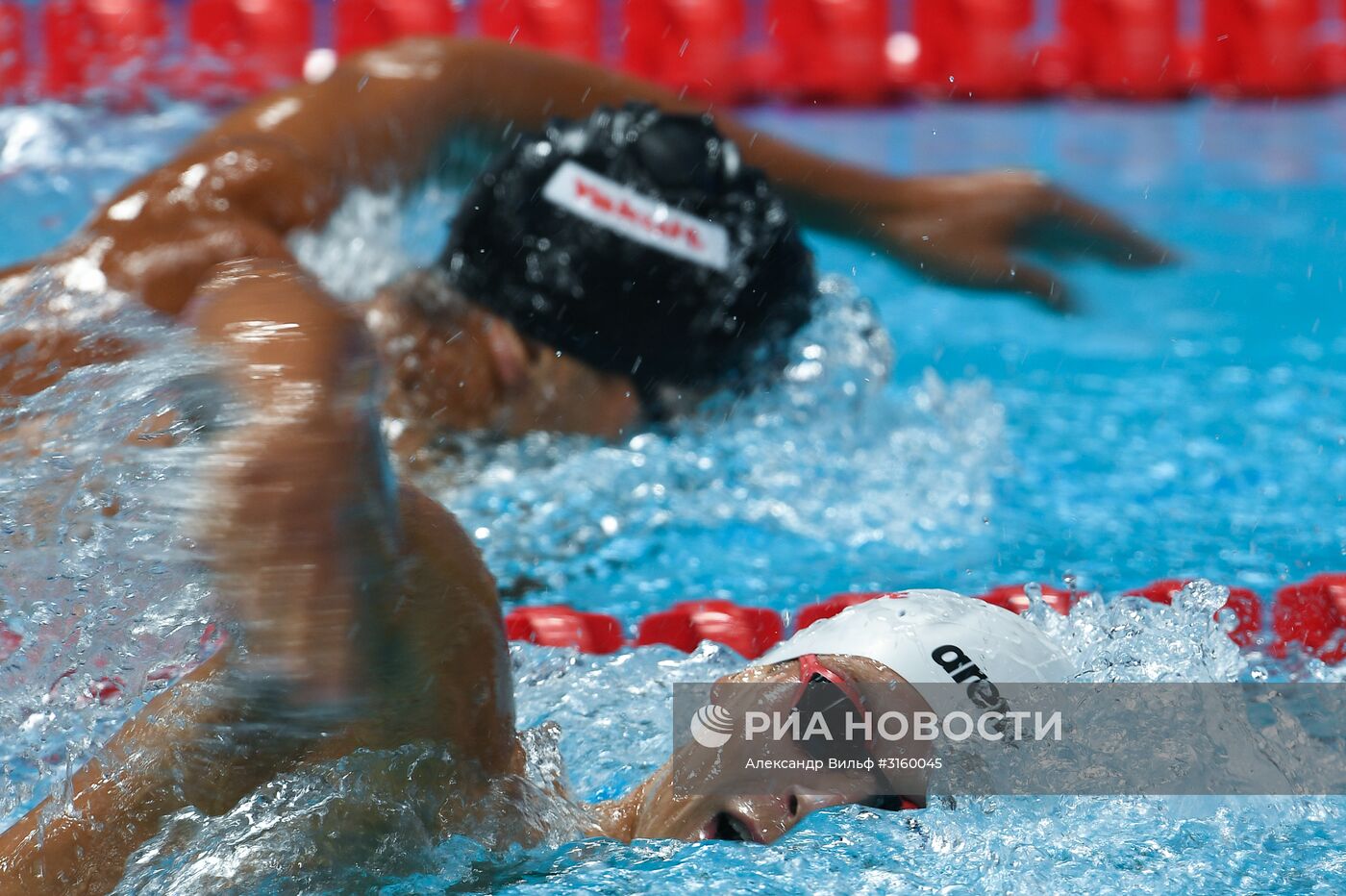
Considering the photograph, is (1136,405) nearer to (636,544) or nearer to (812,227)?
(812,227)

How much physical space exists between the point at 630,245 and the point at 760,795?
857 mm

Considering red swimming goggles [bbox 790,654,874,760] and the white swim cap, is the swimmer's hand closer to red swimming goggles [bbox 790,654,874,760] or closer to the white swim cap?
the white swim cap

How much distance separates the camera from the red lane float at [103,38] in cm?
400

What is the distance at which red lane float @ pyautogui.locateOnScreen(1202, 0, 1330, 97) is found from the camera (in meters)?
4.00

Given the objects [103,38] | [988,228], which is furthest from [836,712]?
[103,38]

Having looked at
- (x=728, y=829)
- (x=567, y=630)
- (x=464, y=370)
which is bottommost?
(x=567, y=630)

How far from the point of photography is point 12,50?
13.2ft

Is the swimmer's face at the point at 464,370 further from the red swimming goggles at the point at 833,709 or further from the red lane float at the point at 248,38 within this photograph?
the red lane float at the point at 248,38

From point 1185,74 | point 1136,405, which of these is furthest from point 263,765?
point 1185,74

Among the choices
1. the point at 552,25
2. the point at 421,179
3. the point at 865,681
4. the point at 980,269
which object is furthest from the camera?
the point at 552,25

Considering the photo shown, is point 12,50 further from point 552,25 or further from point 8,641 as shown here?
point 8,641

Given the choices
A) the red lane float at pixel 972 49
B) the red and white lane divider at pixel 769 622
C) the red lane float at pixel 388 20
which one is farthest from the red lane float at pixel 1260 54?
the red and white lane divider at pixel 769 622

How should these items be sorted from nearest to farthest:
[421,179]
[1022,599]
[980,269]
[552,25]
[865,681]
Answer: [865,681]
[1022,599]
[421,179]
[980,269]
[552,25]

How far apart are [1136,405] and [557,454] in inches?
47.0
